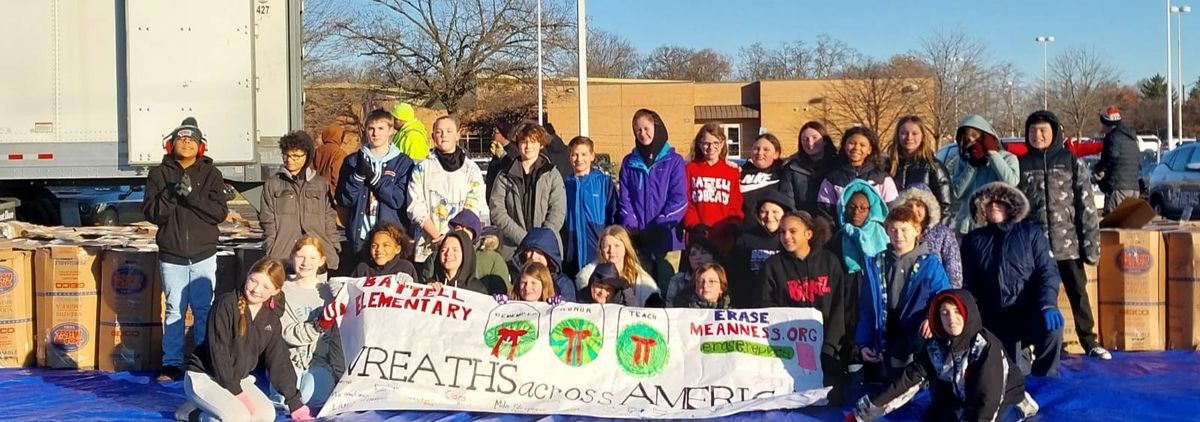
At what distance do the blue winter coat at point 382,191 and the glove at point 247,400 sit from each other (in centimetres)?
151

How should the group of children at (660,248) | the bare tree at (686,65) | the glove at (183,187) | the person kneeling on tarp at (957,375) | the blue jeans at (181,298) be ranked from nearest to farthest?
the person kneeling on tarp at (957,375)
the group of children at (660,248)
the glove at (183,187)
the blue jeans at (181,298)
the bare tree at (686,65)

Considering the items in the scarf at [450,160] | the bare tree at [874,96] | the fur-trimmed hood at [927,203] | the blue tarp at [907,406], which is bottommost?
the blue tarp at [907,406]

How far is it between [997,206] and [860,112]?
4138cm

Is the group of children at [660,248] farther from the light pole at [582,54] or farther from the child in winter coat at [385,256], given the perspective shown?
the light pole at [582,54]

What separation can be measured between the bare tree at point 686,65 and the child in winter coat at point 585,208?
71.8 metres

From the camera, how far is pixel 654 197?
7.46 meters

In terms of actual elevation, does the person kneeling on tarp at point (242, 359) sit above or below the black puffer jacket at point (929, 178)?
below

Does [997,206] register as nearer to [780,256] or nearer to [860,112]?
[780,256]

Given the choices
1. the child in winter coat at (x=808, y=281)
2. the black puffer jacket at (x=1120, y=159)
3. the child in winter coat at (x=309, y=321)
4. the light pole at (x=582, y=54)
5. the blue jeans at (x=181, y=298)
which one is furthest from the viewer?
the light pole at (x=582, y=54)

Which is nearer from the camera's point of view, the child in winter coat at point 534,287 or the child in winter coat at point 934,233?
the child in winter coat at point 934,233

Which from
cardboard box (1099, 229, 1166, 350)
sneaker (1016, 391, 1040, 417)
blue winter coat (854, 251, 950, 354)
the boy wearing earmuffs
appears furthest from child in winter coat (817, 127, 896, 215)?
the boy wearing earmuffs

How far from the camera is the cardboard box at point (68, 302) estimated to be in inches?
299

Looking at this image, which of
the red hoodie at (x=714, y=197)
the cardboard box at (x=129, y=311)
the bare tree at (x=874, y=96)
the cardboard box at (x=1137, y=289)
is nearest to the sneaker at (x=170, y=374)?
the cardboard box at (x=129, y=311)

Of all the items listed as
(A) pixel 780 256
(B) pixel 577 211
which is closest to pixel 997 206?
(A) pixel 780 256
